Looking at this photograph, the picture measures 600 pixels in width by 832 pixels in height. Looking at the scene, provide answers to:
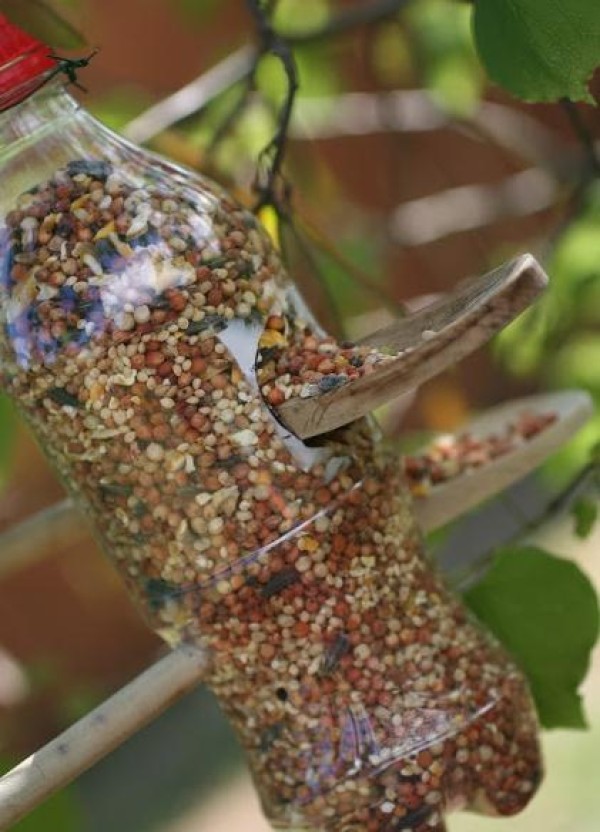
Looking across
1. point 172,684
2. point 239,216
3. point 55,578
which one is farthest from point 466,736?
point 55,578

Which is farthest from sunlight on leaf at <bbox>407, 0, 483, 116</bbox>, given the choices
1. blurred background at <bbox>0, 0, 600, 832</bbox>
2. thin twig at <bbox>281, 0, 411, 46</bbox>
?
thin twig at <bbox>281, 0, 411, 46</bbox>

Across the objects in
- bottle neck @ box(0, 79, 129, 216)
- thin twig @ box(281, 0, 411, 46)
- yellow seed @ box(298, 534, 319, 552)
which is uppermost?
Answer: bottle neck @ box(0, 79, 129, 216)

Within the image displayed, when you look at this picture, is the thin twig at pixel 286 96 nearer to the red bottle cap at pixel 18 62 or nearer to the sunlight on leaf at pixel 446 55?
the red bottle cap at pixel 18 62

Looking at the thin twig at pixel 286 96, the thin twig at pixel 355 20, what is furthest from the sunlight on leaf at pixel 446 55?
the thin twig at pixel 286 96

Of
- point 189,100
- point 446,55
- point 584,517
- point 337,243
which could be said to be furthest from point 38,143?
point 337,243

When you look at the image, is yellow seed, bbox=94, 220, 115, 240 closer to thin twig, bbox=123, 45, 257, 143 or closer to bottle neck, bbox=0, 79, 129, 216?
bottle neck, bbox=0, 79, 129, 216

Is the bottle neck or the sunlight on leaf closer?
the bottle neck

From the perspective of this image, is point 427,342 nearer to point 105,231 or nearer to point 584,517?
point 105,231
